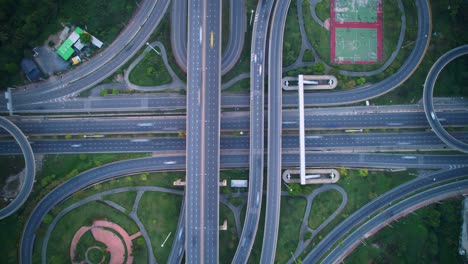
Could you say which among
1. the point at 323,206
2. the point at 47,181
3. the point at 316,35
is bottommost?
the point at 323,206

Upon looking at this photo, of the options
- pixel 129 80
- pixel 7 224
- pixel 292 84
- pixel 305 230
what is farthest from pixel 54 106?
pixel 305 230

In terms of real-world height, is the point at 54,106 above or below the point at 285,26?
below

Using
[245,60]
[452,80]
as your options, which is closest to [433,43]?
[452,80]

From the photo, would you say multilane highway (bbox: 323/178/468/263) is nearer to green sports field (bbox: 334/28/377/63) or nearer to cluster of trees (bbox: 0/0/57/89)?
green sports field (bbox: 334/28/377/63)

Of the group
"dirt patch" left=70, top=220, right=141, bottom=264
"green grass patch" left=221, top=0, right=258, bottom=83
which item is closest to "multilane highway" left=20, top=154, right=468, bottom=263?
"dirt patch" left=70, top=220, right=141, bottom=264

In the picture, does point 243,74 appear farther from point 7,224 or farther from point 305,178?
point 7,224

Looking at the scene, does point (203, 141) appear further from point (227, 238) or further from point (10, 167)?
point (10, 167)

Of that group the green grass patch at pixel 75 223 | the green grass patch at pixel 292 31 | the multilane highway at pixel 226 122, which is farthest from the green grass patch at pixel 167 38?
the green grass patch at pixel 75 223
